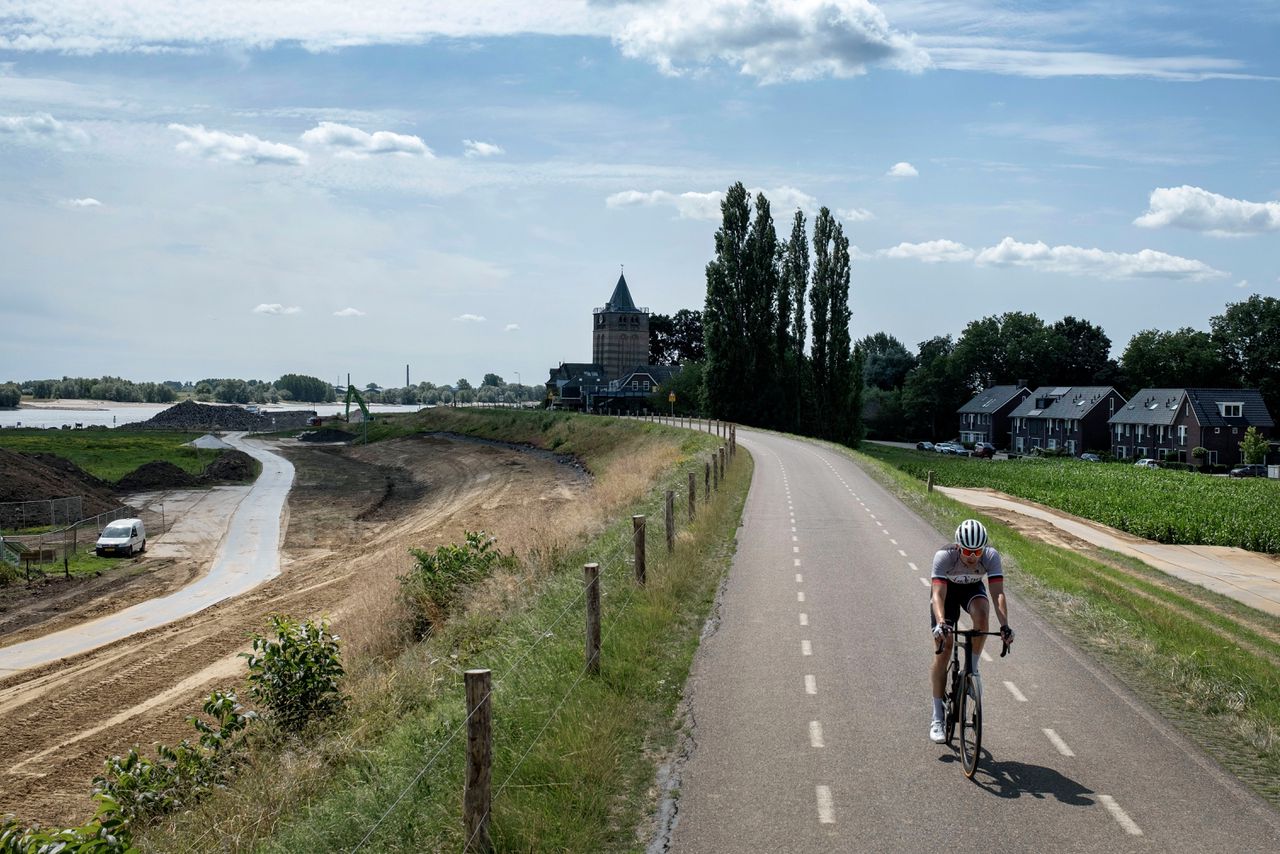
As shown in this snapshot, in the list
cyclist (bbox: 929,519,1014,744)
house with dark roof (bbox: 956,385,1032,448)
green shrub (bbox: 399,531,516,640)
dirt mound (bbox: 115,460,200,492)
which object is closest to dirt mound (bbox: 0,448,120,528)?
dirt mound (bbox: 115,460,200,492)

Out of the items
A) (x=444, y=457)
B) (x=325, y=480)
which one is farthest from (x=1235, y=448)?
(x=325, y=480)

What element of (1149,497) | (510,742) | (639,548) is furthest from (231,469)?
(510,742)

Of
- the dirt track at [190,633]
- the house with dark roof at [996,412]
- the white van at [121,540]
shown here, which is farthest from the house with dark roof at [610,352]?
the white van at [121,540]

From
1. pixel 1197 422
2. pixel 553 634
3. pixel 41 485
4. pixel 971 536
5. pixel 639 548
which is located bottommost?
pixel 41 485

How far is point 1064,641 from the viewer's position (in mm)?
13680

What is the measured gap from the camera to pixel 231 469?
245 feet

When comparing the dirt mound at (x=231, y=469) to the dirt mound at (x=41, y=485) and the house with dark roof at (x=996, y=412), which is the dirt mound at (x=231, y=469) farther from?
the house with dark roof at (x=996, y=412)

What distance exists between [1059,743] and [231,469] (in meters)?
74.4

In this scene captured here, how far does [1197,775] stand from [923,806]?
2.77 meters

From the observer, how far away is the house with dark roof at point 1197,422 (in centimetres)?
9506

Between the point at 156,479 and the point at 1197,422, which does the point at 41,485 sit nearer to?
the point at 156,479

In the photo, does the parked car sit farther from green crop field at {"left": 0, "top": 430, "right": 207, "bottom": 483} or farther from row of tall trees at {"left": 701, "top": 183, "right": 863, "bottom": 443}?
green crop field at {"left": 0, "top": 430, "right": 207, "bottom": 483}

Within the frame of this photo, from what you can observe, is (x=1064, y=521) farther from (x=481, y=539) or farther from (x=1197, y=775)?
(x=1197, y=775)

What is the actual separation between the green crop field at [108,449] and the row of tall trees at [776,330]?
44.0 m
